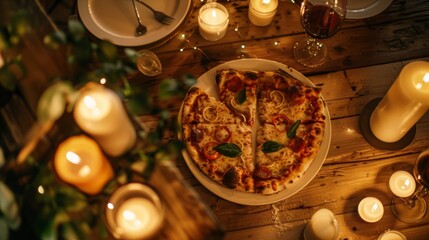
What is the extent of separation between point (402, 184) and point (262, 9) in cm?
74

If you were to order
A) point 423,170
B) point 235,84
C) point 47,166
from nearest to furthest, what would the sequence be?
point 47,166
point 423,170
point 235,84

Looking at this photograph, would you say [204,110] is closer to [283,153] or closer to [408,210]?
[283,153]

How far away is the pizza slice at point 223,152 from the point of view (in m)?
1.36

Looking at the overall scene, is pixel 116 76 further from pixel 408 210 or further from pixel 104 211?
pixel 408 210

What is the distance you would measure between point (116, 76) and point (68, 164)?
337mm

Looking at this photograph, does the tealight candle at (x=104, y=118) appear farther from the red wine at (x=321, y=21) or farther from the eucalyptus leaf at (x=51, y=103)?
the red wine at (x=321, y=21)

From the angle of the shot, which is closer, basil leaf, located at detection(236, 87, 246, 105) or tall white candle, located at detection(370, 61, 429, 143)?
tall white candle, located at detection(370, 61, 429, 143)

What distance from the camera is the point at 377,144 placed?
1.46 metres

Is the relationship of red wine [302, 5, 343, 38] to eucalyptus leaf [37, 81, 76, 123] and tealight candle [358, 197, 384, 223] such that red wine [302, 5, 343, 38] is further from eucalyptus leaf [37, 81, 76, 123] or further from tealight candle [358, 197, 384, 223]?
eucalyptus leaf [37, 81, 76, 123]

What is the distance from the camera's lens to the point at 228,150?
137 cm

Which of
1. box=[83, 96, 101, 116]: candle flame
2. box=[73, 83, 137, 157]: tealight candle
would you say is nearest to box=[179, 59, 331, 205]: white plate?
box=[73, 83, 137, 157]: tealight candle

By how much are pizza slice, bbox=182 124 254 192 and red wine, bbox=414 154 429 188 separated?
473 millimetres

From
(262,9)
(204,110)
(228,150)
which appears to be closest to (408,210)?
(228,150)

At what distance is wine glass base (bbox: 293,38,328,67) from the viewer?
61.9 inches
